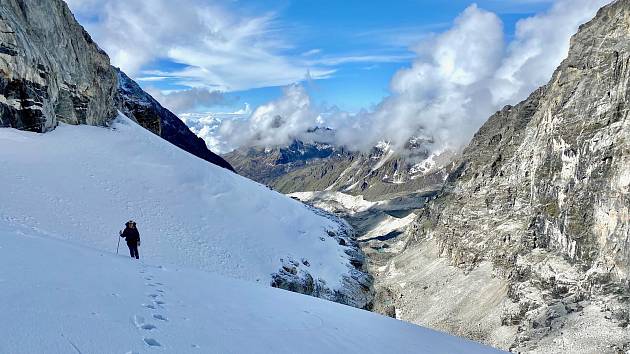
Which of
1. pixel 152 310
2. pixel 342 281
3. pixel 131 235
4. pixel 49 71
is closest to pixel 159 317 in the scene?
pixel 152 310

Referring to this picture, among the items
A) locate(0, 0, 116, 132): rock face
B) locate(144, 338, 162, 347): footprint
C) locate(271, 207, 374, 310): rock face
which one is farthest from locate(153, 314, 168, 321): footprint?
locate(0, 0, 116, 132): rock face

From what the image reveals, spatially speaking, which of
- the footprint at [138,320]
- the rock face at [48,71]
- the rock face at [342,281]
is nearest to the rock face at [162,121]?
the rock face at [48,71]

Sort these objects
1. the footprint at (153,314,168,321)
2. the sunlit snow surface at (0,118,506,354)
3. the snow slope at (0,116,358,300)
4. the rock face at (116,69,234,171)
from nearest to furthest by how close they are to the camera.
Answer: the sunlit snow surface at (0,118,506,354)
the footprint at (153,314,168,321)
the snow slope at (0,116,358,300)
the rock face at (116,69,234,171)

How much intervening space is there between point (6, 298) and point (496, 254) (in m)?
198

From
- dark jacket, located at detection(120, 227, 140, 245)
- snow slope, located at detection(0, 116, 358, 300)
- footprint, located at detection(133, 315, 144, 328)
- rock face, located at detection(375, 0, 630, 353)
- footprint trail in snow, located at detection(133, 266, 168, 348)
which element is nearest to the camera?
footprint trail in snow, located at detection(133, 266, 168, 348)

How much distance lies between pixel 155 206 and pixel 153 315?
23460 millimetres

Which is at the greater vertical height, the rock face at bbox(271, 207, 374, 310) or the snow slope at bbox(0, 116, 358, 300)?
the snow slope at bbox(0, 116, 358, 300)

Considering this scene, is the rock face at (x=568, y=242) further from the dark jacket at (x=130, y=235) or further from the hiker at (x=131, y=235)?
the dark jacket at (x=130, y=235)

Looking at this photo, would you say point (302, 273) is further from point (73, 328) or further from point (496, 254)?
point (496, 254)

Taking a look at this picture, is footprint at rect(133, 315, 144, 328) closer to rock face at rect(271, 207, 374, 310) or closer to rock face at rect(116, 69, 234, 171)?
rock face at rect(271, 207, 374, 310)

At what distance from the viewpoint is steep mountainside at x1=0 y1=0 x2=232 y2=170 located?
121 ft

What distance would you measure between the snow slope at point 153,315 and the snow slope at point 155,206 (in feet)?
23.0

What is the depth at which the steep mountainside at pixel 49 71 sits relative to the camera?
1451 inches

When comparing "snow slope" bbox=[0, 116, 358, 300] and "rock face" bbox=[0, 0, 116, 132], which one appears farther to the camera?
"rock face" bbox=[0, 0, 116, 132]
